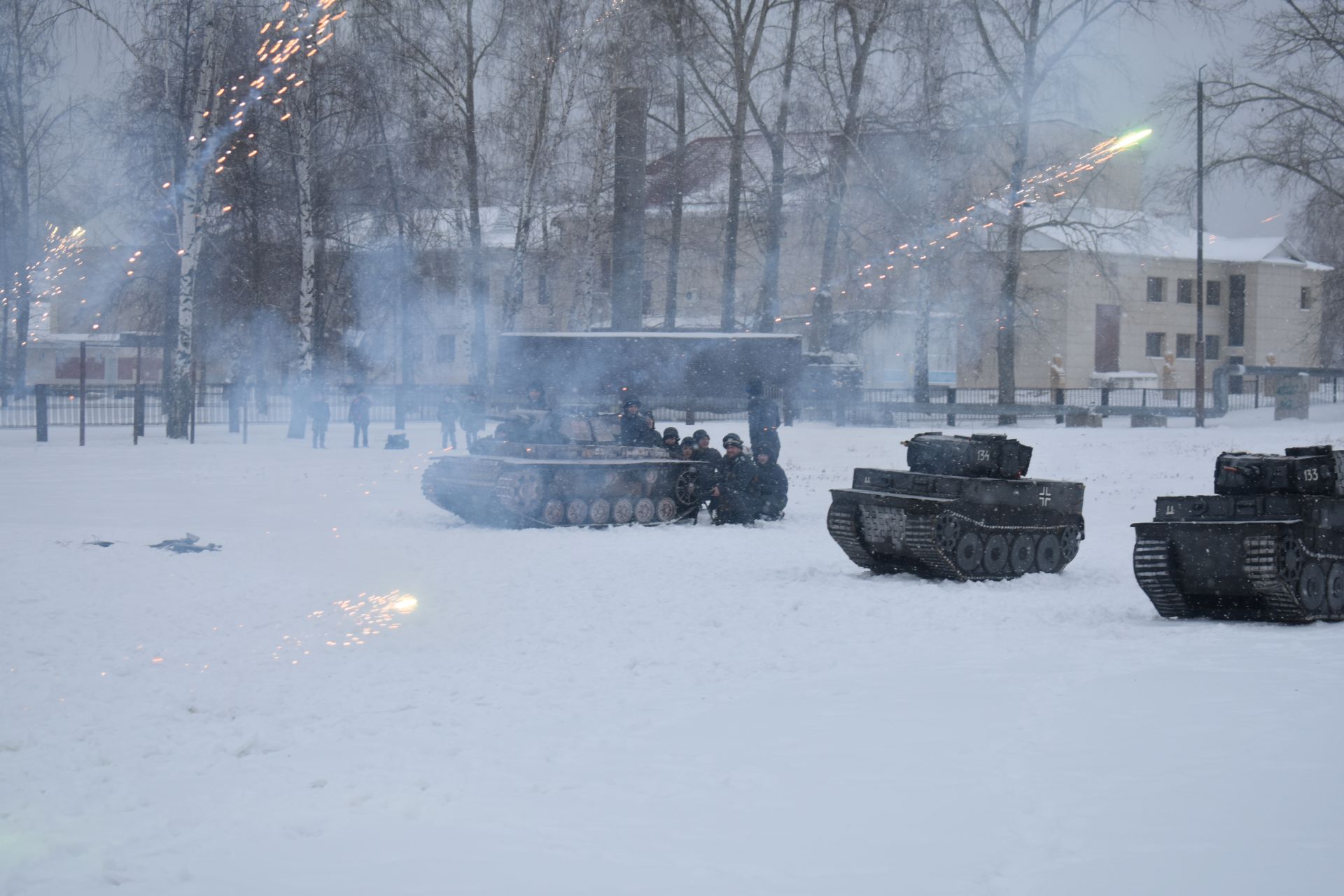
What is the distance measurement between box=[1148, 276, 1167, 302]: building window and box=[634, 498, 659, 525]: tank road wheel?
4466 centimetres

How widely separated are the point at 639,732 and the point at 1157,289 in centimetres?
5516

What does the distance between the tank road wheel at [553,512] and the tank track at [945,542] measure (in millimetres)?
4848

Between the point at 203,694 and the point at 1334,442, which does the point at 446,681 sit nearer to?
the point at 203,694

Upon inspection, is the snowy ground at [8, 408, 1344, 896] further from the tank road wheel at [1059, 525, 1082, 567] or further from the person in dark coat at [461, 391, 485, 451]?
the person in dark coat at [461, 391, 485, 451]

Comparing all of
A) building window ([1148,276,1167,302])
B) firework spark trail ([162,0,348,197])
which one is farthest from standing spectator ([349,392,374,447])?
building window ([1148,276,1167,302])

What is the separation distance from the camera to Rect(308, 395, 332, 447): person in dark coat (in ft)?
91.9

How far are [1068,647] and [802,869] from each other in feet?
15.8

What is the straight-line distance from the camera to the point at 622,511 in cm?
1775

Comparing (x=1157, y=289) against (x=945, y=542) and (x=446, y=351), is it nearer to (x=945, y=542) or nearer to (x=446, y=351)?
(x=446, y=351)

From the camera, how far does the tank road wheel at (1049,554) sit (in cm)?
1368

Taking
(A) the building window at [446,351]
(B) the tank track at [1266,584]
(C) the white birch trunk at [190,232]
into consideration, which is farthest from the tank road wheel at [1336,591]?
(A) the building window at [446,351]

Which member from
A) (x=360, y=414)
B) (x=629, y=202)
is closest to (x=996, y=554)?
(x=629, y=202)

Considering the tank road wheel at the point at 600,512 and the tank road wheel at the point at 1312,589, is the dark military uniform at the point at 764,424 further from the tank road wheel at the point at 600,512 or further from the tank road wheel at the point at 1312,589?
the tank road wheel at the point at 1312,589

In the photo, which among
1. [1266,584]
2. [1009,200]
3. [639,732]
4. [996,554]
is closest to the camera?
[639,732]
